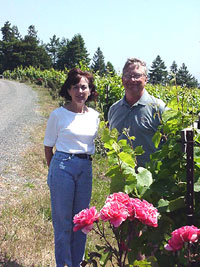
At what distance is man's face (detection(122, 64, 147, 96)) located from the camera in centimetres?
278

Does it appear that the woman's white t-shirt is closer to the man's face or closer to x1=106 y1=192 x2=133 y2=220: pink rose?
the man's face

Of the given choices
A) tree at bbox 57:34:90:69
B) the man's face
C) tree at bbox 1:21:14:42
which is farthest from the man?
tree at bbox 1:21:14:42

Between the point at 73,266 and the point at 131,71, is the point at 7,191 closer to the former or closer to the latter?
the point at 73,266

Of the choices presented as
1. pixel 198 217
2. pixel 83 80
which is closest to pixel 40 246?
pixel 83 80

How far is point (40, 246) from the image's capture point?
3.77 metres

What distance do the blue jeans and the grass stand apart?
476mm

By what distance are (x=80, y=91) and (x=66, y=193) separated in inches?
33.5

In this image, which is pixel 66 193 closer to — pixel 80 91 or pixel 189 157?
pixel 80 91

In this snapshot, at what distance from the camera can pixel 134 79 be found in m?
2.78

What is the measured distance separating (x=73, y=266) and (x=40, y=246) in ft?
2.09

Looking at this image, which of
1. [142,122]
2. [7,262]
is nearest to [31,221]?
[7,262]

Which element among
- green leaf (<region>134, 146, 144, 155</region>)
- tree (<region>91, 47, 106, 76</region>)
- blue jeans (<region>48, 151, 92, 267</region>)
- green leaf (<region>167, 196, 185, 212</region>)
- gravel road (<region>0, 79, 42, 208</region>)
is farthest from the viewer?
tree (<region>91, 47, 106, 76</region>)

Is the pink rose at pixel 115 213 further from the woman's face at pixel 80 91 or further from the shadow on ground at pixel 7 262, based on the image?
the shadow on ground at pixel 7 262

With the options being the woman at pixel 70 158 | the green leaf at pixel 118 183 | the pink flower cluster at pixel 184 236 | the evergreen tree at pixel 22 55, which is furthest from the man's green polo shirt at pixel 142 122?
the evergreen tree at pixel 22 55
